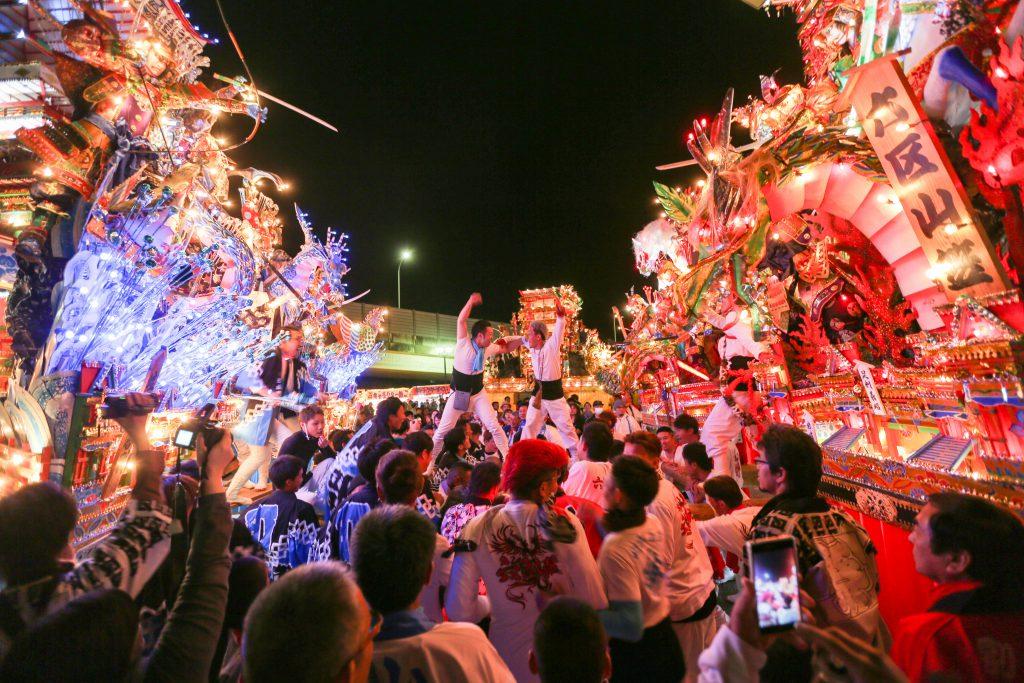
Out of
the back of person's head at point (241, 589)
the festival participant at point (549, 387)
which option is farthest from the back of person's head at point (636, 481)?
the festival participant at point (549, 387)

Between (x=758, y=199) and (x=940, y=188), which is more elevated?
(x=758, y=199)

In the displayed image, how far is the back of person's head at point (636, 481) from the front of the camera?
83.3 inches

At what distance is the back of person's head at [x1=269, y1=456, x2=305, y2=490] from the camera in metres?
3.07

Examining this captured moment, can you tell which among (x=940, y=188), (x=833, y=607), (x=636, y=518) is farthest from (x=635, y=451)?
(x=940, y=188)

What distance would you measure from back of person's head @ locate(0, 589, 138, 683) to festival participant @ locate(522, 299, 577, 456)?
19.2 ft

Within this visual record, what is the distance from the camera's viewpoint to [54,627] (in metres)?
1.01

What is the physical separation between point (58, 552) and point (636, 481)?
6.73ft

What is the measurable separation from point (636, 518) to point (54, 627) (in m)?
1.89

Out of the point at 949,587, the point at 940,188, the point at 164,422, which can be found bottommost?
the point at 949,587

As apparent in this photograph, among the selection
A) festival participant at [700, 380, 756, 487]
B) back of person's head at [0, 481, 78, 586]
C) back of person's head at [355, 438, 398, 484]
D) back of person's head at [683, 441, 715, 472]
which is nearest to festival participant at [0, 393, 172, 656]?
back of person's head at [0, 481, 78, 586]

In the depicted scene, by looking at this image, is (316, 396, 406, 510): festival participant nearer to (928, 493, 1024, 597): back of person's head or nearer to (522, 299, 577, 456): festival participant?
(522, 299, 577, 456): festival participant

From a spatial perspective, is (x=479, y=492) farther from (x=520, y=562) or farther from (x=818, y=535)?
(x=818, y=535)

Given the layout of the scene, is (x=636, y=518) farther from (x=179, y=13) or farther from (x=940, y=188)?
(x=179, y=13)

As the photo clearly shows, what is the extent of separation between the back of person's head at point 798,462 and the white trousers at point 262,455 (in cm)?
598
